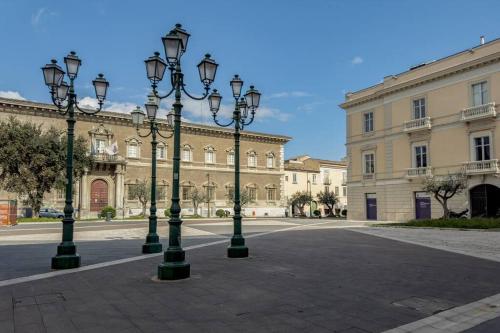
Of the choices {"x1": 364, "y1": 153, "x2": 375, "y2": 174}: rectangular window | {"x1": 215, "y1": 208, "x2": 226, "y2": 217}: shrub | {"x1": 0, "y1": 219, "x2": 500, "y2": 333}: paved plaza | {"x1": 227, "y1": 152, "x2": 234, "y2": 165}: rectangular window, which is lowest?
{"x1": 215, "y1": 208, "x2": 226, "y2": 217}: shrub

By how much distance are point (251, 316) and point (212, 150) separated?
4808cm

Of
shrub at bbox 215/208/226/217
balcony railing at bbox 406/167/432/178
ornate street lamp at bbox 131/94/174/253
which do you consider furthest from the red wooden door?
balcony railing at bbox 406/167/432/178

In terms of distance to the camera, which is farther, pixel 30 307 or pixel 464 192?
pixel 464 192

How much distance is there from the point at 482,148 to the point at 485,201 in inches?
151

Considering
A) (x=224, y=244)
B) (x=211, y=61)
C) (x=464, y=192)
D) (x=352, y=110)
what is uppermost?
(x=352, y=110)

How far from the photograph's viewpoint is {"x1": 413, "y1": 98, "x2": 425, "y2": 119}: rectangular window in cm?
3253

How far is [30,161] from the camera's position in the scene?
34.0 metres

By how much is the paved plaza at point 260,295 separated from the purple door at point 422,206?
71.7ft

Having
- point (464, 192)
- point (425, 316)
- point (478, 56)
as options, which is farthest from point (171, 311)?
point (478, 56)

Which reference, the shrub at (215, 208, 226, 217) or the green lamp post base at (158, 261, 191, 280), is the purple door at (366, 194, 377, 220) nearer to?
the shrub at (215, 208, 226, 217)

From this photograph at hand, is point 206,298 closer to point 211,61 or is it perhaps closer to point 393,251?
point 211,61

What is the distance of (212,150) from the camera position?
52906mm

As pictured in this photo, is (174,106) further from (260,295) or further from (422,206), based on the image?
(422,206)

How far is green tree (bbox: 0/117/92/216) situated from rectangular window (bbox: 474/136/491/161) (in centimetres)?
3397
